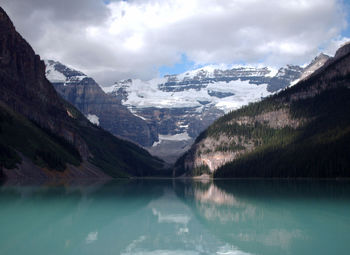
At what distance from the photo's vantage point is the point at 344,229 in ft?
124

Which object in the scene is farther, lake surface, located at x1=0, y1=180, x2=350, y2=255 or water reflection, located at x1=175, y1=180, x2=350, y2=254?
water reflection, located at x1=175, y1=180, x2=350, y2=254

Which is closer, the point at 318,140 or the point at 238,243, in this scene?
the point at 238,243

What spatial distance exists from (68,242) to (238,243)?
1314cm

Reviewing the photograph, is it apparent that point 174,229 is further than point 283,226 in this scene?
Yes

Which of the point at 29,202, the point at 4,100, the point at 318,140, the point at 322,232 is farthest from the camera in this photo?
the point at 4,100

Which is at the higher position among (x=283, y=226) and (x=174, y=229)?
(x=283, y=226)

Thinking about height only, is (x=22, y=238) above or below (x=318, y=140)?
below

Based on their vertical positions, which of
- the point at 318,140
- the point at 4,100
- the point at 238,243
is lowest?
the point at 238,243

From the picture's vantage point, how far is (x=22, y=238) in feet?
112

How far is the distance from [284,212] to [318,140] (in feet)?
385

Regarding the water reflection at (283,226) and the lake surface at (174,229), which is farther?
the water reflection at (283,226)

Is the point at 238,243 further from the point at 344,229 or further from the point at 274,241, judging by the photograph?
the point at 344,229

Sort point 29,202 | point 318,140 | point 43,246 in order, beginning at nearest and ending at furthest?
point 43,246
point 29,202
point 318,140

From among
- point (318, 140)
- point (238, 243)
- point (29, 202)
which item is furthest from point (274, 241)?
point (318, 140)
